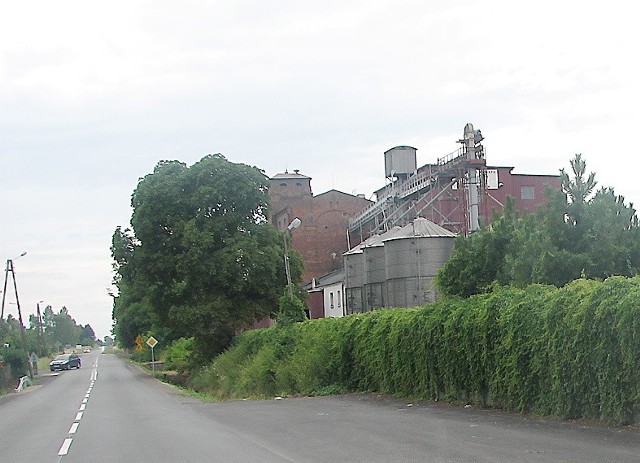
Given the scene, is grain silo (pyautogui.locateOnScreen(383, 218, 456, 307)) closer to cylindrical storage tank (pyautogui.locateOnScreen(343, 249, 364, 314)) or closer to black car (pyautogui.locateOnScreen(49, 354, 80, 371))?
cylindrical storage tank (pyautogui.locateOnScreen(343, 249, 364, 314))

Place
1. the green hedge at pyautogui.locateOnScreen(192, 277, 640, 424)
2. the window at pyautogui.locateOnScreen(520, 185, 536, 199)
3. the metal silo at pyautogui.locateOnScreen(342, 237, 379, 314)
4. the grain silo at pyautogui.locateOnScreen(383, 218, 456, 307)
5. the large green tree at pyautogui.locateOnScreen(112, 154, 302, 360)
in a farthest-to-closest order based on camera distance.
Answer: the window at pyautogui.locateOnScreen(520, 185, 536, 199)
the metal silo at pyautogui.locateOnScreen(342, 237, 379, 314)
the grain silo at pyautogui.locateOnScreen(383, 218, 456, 307)
the large green tree at pyautogui.locateOnScreen(112, 154, 302, 360)
the green hedge at pyautogui.locateOnScreen(192, 277, 640, 424)

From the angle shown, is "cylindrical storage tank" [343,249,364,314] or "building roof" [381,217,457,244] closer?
"building roof" [381,217,457,244]

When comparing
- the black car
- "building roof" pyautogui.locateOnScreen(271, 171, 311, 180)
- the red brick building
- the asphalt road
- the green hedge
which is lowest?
the black car

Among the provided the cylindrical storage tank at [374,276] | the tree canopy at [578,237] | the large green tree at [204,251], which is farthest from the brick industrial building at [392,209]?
the large green tree at [204,251]

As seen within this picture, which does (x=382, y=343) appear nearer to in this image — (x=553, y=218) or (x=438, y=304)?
(x=438, y=304)

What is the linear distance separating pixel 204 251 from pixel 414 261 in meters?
13.4

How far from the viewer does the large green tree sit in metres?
47.9

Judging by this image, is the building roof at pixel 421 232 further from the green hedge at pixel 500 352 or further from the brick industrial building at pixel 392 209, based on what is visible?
the green hedge at pixel 500 352

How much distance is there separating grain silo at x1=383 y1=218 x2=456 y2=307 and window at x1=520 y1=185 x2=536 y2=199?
31.9m

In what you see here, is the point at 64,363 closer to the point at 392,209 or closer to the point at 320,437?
the point at 392,209

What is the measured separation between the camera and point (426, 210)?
63000 millimetres

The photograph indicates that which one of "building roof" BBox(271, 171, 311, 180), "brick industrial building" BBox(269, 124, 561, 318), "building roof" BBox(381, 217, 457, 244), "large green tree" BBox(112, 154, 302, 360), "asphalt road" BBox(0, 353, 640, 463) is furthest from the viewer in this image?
"building roof" BBox(271, 171, 311, 180)

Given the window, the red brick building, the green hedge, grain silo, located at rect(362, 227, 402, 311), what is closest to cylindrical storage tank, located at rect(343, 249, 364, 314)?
grain silo, located at rect(362, 227, 402, 311)

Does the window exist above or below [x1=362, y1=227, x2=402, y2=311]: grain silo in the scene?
above
